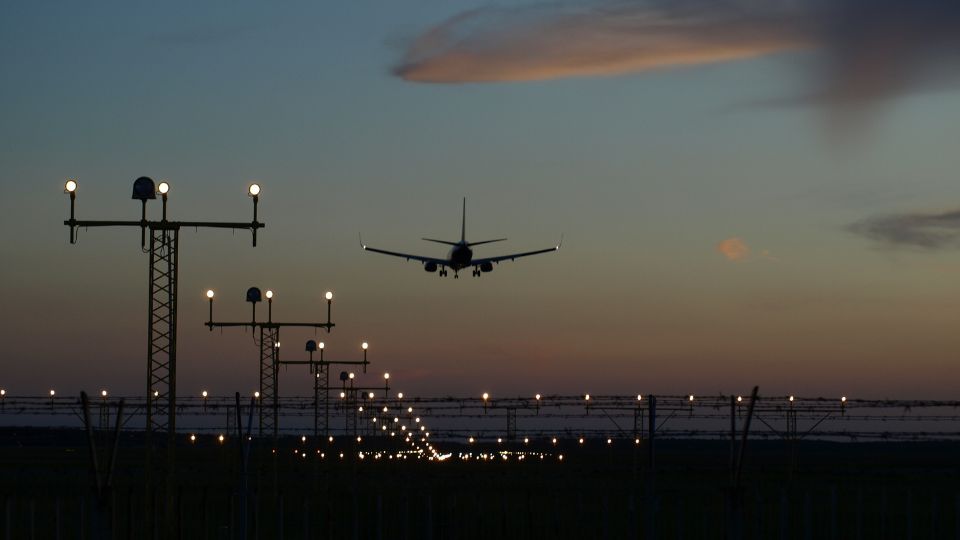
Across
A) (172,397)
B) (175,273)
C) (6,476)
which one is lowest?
(6,476)

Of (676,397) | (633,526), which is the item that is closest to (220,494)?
(676,397)

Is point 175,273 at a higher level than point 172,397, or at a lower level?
higher

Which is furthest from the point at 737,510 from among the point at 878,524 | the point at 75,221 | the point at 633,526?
the point at 878,524

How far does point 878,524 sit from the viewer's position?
209 ft

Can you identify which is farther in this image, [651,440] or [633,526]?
[651,440]

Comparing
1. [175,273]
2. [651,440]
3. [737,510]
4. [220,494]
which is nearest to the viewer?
[737,510]

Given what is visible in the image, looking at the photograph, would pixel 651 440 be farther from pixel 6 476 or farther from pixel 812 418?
A: pixel 812 418

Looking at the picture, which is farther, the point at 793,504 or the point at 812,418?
the point at 812,418

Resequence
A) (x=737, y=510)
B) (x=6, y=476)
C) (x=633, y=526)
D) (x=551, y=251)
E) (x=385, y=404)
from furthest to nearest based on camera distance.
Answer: (x=385, y=404) → (x=551, y=251) → (x=6, y=476) → (x=633, y=526) → (x=737, y=510)

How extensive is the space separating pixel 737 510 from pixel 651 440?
28.3 metres

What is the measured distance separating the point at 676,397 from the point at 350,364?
24.9 meters

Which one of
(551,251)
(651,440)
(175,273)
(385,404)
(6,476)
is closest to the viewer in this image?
(175,273)

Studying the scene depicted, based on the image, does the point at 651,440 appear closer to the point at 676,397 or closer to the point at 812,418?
the point at 676,397

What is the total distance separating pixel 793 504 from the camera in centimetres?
7181
